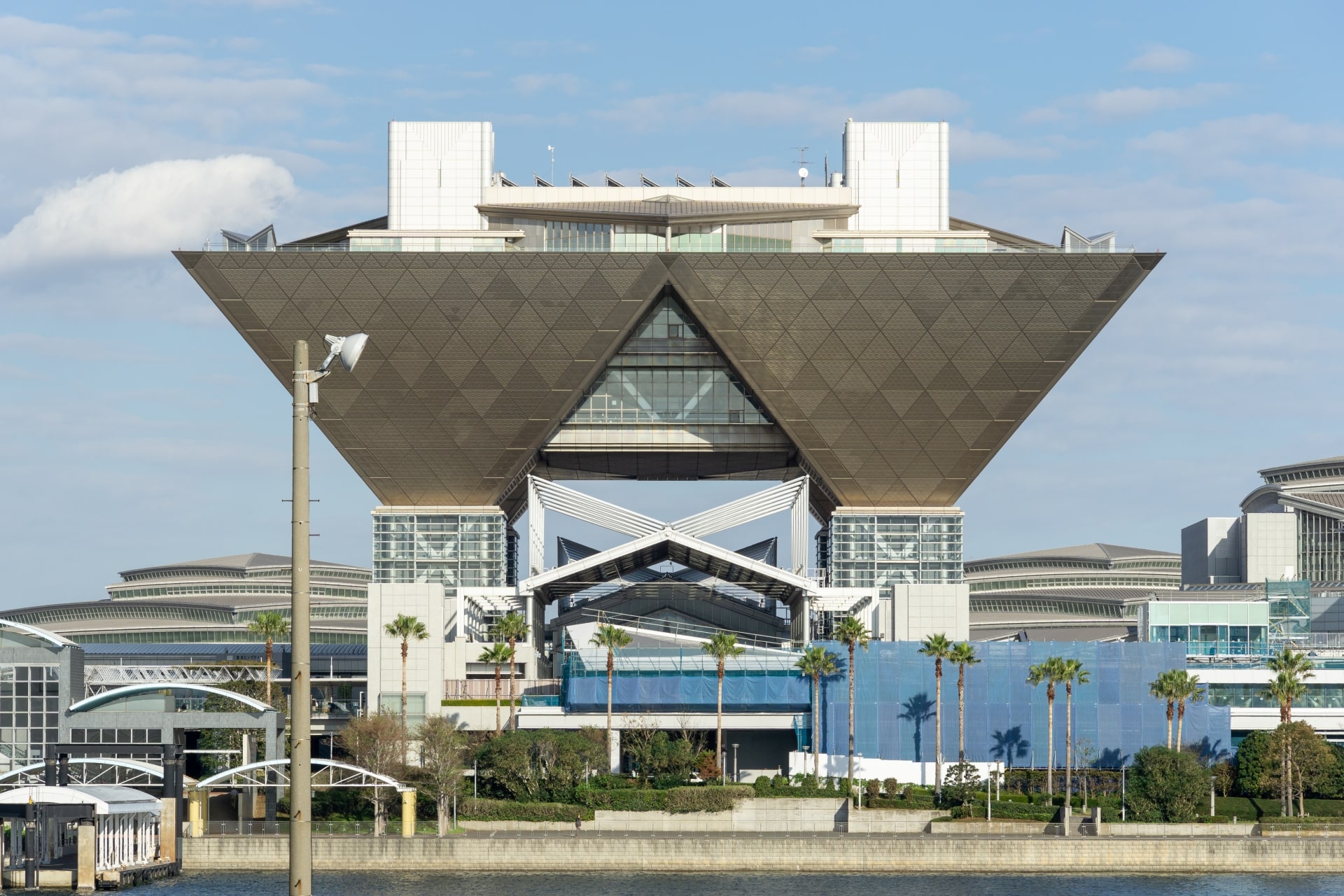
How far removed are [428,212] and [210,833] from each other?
49.3 meters

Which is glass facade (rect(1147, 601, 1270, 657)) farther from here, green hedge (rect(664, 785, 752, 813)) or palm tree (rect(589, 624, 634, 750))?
green hedge (rect(664, 785, 752, 813))

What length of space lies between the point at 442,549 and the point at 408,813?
36176 millimetres

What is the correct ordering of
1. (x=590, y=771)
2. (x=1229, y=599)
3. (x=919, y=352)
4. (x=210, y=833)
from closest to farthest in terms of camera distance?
1. (x=210, y=833)
2. (x=590, y=771)
3. (x=919, y=352)
4. (x=1229, y=599)

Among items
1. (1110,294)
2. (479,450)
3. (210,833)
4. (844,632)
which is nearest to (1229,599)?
(1110,294)

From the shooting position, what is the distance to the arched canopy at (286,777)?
89.6 metres

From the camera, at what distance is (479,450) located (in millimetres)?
122375

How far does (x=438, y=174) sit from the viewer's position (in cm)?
12450

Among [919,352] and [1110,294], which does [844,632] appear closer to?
[919,352]

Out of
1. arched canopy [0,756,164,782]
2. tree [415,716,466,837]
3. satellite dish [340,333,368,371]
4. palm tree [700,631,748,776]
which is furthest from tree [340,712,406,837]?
satellite dish [340,333,368,371]

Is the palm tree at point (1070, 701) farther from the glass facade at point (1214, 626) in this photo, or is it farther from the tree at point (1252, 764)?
the glass facade at point (1214, 626)

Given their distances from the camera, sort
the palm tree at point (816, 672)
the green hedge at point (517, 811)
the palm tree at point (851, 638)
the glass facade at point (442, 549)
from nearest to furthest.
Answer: the green hedge at point (517, 811), the palm tree at point (851, 638), the palm tree at point (816, 672), the glass facade at point (442, 549)

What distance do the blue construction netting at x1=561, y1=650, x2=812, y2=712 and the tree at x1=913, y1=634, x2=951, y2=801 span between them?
307 inches

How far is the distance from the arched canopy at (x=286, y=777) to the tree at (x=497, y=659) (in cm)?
1315

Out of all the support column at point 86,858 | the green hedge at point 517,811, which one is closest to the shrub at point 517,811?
the green hedge at point 517,811
